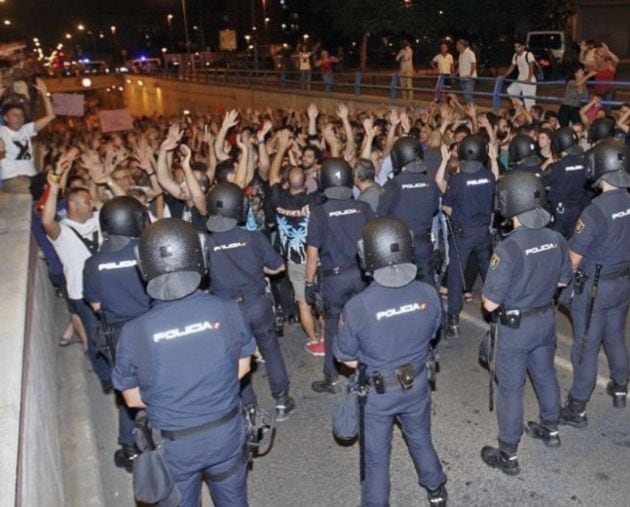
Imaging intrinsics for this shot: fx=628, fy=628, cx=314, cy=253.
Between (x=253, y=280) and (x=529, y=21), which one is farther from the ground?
(x=529, y=21)

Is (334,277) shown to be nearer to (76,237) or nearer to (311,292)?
(311,292)

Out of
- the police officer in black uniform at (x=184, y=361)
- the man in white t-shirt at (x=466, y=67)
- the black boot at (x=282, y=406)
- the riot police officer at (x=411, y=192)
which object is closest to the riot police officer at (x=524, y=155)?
the riot police officer at (x=411, y=192)

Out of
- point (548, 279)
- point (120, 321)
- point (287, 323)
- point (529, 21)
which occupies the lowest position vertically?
point (287, 323)

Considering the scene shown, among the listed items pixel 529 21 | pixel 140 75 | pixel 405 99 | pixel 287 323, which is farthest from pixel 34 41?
pixel 287 323

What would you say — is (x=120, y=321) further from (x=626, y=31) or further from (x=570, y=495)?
(x=626, y=31)

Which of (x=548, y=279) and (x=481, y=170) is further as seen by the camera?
(x=481, y=170)

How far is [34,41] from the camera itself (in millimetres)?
87625

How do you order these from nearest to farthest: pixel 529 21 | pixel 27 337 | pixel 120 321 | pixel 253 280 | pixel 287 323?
pixel 27 337 → pixel 120 321 → pixel 253 280 → pixel 287 323 → pixel 529 21

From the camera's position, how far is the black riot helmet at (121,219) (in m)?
4.81

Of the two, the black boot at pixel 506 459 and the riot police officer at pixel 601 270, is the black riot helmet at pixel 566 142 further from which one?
the black boot at pixel 506 459

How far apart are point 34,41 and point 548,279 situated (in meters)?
97.2

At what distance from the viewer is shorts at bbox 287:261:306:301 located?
6965 millimetres

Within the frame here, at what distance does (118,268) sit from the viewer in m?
4.81

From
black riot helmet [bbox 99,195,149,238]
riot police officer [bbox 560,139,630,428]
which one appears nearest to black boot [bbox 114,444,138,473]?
black riot helmet [bbox 99,195,149,238]
